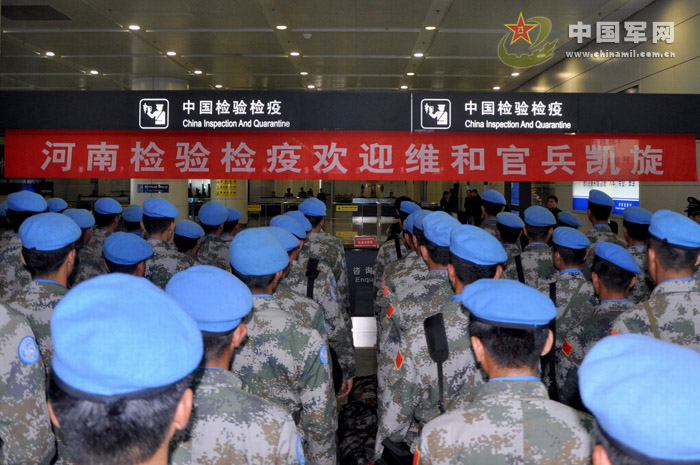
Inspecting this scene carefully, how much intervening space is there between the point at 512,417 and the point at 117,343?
105 centimetres

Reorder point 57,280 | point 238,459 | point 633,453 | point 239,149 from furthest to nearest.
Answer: point 239,149 < point 57,280 < point 238,459 < point 633,453

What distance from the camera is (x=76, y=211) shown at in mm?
5219

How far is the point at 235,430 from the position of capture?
1.63 metres

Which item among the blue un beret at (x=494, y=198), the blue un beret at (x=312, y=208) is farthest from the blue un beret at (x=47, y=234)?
the blue un beret at (x=494, y=198)

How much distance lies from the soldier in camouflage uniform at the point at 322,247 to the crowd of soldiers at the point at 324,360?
1.32 meters

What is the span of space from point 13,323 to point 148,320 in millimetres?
1437

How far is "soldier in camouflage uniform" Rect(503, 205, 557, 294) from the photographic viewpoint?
5.29 metres

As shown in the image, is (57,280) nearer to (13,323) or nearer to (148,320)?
(13,323)

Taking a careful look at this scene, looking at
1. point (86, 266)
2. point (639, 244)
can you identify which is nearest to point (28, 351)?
point (86, 266)

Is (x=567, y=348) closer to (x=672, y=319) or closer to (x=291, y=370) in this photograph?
(x=672, y=319)

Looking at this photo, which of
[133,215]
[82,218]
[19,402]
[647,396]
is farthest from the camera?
[133,215]

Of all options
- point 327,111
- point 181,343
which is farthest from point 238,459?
point 327,111

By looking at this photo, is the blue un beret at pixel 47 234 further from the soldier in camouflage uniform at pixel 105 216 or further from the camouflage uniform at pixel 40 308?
the soldier in camouflage uniform at pixel 105 216

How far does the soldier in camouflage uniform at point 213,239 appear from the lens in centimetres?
573
